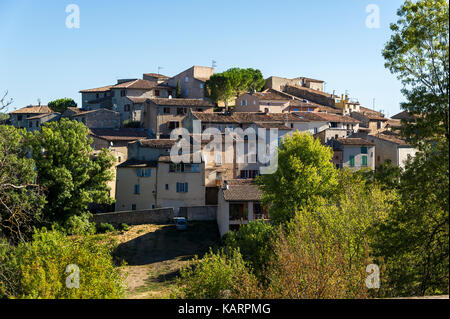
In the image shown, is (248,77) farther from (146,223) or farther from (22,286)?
(22,286)

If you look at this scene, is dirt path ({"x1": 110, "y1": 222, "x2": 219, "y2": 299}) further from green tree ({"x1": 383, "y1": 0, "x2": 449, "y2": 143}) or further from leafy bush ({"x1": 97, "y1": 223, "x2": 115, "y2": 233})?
green tree ({"x1": 383, "y1": 0, "x2": 449, "y2": 143})

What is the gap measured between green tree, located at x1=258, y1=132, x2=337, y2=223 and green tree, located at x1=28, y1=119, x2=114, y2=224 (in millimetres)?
15401

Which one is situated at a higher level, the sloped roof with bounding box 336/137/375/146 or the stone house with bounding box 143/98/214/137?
the stone house with bounding box 143/98/214/137

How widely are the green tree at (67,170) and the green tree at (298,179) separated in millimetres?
15401

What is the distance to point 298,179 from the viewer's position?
3500cm

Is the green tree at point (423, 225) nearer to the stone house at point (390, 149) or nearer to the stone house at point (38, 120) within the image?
the stone house at point (390, 149)

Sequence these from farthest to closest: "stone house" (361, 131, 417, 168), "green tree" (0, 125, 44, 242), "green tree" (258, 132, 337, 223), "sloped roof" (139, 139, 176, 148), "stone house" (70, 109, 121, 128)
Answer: "stone house" (70, 109, 121, 128), "stone house" (361, 131, 417, 168), "sloped roof" (139, 139, 176, 148), "green tree" (258, 132, 337, 223), "green tree" (0, 125, 44, 242)

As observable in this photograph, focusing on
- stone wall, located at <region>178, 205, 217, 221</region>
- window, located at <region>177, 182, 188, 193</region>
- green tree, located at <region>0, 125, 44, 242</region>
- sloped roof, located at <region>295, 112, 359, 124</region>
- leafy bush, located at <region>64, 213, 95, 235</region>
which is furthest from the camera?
sloped roof, located at <region>295, 112, 359, 124</region>

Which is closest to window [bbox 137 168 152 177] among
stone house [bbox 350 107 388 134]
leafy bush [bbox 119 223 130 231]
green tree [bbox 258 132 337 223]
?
leafy bush [bbox 119 223 130 231]

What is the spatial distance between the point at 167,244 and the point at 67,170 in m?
10.9

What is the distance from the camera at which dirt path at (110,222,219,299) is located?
3258 cm
